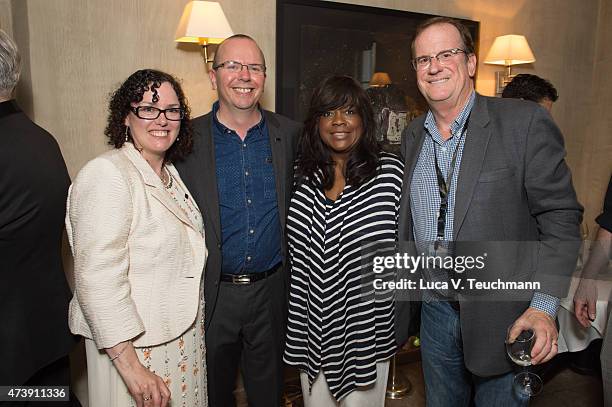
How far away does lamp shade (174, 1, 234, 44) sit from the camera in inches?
101

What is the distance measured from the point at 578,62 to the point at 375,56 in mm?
2196

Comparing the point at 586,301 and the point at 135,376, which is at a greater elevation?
the point at 586,301

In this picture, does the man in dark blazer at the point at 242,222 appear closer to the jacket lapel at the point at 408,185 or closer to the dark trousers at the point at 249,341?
the dark trousers at the point at 249,341

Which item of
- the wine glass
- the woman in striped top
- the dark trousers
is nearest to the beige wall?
the woman in striped top

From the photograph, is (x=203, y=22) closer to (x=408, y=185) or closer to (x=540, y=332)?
(x=408, y=185)

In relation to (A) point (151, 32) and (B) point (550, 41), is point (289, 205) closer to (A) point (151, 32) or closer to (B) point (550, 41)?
(A) point (151, 32)

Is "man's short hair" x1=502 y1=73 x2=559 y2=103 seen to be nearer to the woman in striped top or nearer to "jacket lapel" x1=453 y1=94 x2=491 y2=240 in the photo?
the woman in striped top

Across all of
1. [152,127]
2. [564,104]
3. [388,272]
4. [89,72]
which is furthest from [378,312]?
[564,104]

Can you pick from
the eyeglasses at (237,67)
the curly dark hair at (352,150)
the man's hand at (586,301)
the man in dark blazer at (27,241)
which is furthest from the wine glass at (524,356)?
the man in dark blazer at (27,241)

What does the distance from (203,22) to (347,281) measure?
159 cm

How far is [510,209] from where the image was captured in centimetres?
161

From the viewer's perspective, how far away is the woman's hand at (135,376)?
1562mm

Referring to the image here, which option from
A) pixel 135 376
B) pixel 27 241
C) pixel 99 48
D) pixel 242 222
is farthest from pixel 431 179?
pixel 99 48

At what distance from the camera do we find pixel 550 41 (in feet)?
13.7
